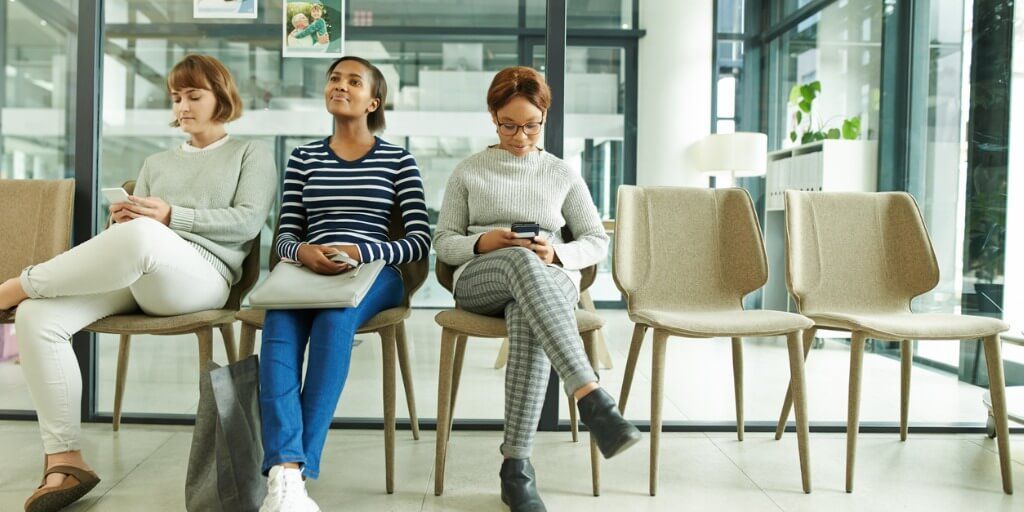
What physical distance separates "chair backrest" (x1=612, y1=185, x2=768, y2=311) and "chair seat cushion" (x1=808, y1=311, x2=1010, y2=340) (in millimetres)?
310

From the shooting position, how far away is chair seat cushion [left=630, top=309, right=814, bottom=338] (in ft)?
5.97

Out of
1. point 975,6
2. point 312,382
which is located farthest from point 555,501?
point 975,6

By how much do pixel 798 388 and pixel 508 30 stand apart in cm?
149

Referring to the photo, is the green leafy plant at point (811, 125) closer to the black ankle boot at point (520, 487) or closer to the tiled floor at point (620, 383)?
the tiled floor at point (620, 383)

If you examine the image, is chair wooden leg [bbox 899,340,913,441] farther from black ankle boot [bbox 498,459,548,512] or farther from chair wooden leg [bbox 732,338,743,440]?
black ankle boot [bbox 498,459,548,512]

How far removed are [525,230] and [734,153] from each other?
1.39 metres

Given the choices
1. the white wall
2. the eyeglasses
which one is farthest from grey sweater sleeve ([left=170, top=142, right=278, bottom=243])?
the white wall

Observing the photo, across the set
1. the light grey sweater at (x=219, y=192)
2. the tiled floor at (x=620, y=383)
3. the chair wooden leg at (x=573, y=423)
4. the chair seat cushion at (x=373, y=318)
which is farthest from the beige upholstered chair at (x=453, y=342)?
the light grey sweater at (x=219, y=192)

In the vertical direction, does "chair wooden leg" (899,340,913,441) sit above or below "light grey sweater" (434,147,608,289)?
below

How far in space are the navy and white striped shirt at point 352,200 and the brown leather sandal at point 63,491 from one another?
708 millimetres

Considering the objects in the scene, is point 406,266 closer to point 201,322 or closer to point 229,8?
point 201,322

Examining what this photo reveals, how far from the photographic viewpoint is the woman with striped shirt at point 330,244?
1519mm

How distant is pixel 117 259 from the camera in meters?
1.68

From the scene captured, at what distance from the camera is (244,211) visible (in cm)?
205
